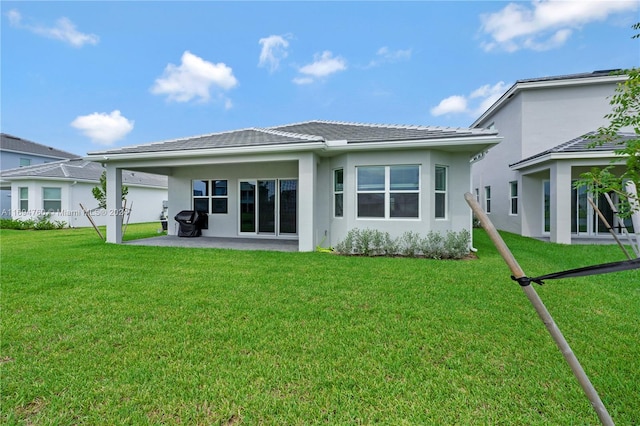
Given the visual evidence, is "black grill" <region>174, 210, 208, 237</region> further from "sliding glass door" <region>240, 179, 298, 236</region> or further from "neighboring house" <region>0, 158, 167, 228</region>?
"neighboring house" <region>0, 158, 167, 228</region>

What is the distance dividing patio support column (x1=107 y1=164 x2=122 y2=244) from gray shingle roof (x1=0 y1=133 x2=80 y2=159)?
2547 centimetres

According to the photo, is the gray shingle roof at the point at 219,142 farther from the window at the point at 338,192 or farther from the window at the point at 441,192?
the window at the point at 441,192

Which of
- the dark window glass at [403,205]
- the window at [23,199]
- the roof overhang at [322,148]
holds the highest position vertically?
the roof overhang at [322,148]

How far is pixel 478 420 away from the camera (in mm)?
2188

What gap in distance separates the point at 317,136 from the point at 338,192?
189cm

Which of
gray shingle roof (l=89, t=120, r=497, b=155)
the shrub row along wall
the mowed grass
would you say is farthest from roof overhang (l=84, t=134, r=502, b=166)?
the mowed grass

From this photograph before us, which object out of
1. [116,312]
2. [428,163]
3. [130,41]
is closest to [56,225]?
[130,41]

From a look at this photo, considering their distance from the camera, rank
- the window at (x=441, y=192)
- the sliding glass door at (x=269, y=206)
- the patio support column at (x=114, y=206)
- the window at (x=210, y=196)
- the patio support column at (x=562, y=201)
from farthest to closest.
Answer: the window at (x=210, y=196), the sliding glass door at (x=269, y=206), the patio support column at (x=562, y=201), the patio support column at (x=114, y=206), the window at (x=441, y=192)

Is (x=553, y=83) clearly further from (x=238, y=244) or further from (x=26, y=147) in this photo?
(x=26, y=147)

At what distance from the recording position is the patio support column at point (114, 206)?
10805 millimetres

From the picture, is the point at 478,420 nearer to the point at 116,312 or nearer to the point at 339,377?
the point at 339,377

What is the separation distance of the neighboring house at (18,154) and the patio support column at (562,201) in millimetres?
33982

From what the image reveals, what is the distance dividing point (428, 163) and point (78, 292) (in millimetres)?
8415

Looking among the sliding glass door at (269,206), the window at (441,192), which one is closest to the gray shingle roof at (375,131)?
the window at (441,192)
